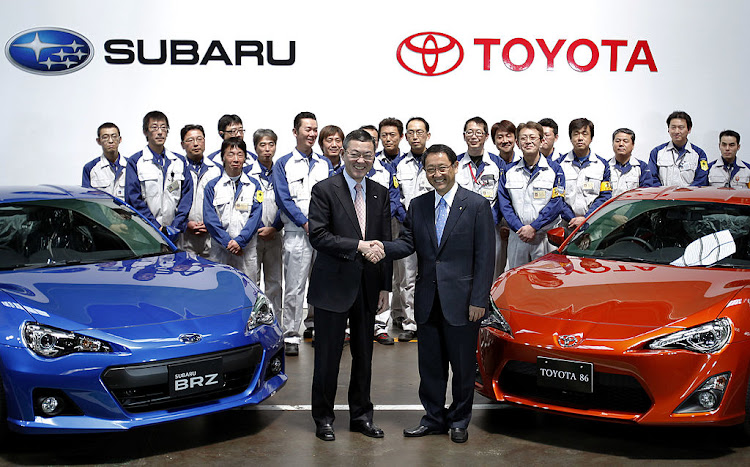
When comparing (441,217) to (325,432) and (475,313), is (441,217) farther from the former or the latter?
(325,432)

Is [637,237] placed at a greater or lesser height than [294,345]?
greater

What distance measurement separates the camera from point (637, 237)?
16.5 ft

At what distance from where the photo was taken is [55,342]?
3.74 metres

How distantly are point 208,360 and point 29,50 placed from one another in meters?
5.96

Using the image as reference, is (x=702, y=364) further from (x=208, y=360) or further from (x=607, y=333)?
(x=208, y=360)

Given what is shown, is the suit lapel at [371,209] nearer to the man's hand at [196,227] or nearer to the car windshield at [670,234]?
the car windshield at [670,234]

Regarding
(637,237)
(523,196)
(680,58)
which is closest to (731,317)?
(637,237)

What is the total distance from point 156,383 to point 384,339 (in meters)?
3.17

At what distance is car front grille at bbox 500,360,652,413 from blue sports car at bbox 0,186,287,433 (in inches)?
50.3

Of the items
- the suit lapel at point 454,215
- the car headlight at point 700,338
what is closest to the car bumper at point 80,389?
the suit lapel at point 454,215

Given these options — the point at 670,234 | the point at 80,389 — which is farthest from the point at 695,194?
the point at 80,389

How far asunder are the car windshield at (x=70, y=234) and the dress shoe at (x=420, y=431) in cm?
196

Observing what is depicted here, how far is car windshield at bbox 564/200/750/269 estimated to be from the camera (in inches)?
185

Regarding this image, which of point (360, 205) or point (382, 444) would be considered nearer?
point (382, 444)
